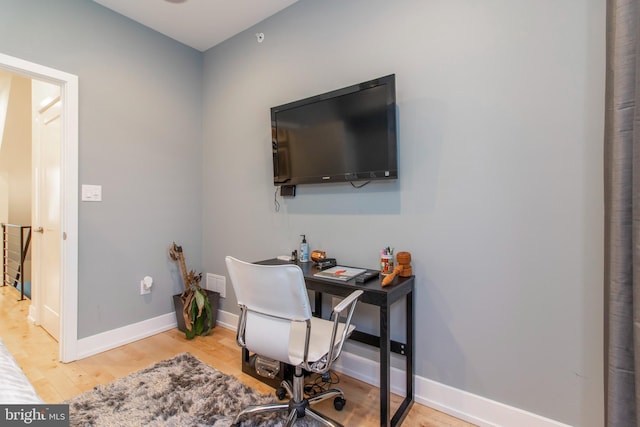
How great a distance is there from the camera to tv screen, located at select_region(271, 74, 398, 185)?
176 centimetres

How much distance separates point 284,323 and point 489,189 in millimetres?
1278

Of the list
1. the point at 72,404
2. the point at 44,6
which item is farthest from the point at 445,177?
the point at 44,6

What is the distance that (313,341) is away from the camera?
4.84 ft

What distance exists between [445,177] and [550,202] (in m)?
0.51

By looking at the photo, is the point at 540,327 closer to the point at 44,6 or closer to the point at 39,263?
the point at 44,6

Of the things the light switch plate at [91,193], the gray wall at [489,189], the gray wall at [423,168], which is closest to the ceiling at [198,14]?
the gray wall at [423,168]

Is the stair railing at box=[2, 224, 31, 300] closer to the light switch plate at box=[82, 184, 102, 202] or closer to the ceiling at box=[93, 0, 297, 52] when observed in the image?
the light switch plate at box=[82, 184, 102, 202]

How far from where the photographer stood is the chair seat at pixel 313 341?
135cm

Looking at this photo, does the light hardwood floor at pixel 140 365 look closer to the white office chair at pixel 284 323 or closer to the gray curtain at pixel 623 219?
the white office chair at pixel 284 323

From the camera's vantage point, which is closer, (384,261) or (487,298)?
(487,298)

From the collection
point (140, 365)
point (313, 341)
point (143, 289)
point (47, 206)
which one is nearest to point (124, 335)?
point (143, 289)

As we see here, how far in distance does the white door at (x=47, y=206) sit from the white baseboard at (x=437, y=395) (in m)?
0.47

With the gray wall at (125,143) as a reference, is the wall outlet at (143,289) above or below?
below

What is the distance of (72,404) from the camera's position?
1.71 meters
